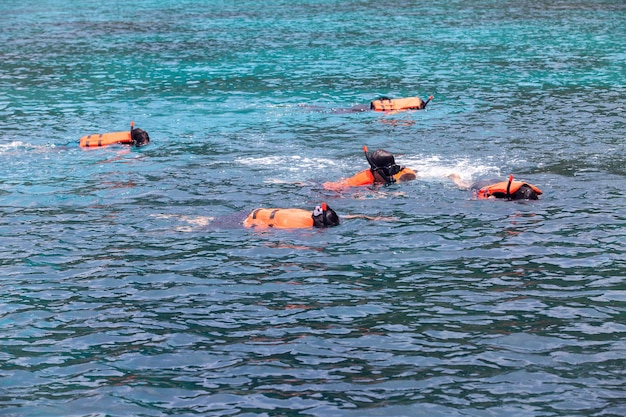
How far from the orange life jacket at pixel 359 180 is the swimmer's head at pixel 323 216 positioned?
9.06 feet

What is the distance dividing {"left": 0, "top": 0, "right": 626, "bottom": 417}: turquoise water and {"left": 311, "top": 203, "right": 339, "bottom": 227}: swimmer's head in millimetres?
267

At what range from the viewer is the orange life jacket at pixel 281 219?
15.4 meters

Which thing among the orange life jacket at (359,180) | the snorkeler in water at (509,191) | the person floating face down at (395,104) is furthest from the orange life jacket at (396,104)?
the snorkeler in water at (509,191)

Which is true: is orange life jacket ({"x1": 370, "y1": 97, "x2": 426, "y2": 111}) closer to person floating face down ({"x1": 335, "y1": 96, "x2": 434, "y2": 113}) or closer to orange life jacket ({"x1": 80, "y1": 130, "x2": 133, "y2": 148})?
person floating face down ({"x1": 335, "y1": 96, "x2": 434, "y2": 113})

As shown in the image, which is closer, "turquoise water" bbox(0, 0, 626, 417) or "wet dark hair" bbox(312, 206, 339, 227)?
"turquoise water" bbox(0, 0, 626, 417)

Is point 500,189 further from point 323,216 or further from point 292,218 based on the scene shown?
point 292,218

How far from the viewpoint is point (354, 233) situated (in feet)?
50.1

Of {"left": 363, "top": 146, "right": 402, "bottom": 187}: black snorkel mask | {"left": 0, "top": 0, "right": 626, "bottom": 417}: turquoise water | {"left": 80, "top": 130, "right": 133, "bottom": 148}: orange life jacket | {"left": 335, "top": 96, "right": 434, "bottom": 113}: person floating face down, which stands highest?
{"left": 335, "top": 96, "right": 434, "bottom": 113}: person floating face down

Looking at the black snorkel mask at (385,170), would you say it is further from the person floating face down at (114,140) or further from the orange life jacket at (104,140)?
the orange life jacket at (104,140)

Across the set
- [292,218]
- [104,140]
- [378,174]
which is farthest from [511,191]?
[104,140]

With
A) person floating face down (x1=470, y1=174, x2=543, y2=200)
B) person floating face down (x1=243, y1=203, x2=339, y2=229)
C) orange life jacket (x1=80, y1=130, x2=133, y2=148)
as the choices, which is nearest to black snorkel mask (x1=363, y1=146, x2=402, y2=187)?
person floating face down (x1=470, y1=174, x2=543, y2=200)

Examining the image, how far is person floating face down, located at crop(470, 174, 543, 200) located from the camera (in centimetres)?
1664

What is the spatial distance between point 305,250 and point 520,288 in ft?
11.6

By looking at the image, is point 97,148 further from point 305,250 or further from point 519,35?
point 519,35
